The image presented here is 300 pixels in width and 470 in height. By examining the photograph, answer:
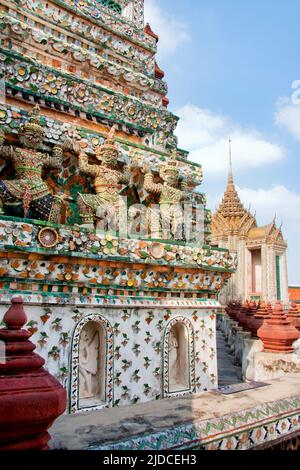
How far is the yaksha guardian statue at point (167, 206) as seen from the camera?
8375 mm

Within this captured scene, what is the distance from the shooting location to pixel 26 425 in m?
2.61

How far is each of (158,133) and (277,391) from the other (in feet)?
24.7

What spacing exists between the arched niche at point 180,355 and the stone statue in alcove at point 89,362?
1.39 metres

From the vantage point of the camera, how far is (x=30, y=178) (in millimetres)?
6832

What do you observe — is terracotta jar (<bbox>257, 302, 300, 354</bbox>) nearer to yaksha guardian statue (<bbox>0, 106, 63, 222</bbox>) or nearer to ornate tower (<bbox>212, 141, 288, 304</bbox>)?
yaksha guardian statue (<bbox>0, 106, 63, 222</bbox>)

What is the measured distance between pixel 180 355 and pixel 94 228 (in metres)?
2.96

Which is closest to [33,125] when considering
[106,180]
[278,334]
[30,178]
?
[30,178]

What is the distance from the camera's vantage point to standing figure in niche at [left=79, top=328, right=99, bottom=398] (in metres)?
6.33

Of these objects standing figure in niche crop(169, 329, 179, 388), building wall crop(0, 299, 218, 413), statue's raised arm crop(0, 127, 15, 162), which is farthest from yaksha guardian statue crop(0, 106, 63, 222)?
standing figure in niche crop(169, 329, 179, 388)

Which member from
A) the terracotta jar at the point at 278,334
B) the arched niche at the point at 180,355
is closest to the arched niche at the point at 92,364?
the arched niche at the point at 180,355

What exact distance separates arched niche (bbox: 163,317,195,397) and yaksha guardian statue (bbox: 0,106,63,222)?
120 inches

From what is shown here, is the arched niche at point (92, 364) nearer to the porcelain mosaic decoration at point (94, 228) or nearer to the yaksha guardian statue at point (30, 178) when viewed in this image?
the porcelain mosaic decoration at point (94, 228)

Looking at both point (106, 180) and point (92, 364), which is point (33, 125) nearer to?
point (106, 180)
